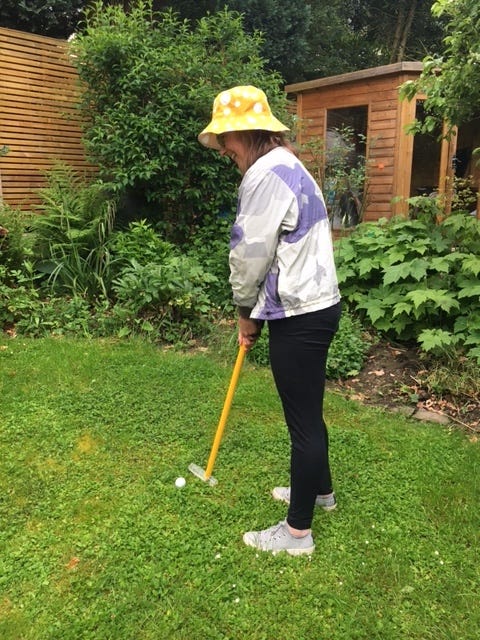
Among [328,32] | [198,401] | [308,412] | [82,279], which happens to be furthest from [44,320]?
[328,32]

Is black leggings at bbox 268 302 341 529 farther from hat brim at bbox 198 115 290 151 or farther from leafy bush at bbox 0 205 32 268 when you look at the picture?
leafy bush at bbox 0 205 32 268

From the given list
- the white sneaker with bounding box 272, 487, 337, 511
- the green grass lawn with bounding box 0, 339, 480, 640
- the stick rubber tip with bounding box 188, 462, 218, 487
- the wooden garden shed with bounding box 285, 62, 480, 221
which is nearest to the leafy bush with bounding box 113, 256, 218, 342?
the green grass lawn with bounding box 0, 339, 480, 640

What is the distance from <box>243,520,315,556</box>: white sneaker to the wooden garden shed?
658 centimetres

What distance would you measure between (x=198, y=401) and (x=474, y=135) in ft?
24.1

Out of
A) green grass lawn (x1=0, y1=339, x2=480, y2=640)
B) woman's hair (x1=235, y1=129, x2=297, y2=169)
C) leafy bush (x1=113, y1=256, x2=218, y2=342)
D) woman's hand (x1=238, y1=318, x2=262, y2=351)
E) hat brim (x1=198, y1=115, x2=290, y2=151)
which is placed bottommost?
green grass lawn (x1=0, y1=339, x2=480, y2=640)

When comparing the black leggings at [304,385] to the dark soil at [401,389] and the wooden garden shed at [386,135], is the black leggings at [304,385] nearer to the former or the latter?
the dark soil at [401,389]

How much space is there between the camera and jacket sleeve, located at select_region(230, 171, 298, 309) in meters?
1.98

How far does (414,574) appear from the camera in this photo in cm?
226

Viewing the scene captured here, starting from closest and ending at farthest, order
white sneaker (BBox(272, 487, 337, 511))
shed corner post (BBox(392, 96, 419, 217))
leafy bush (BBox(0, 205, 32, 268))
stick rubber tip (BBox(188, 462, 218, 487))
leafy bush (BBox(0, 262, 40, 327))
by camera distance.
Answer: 1. white sneaker (BBox(272, 487, 337, 511))
2. stick rubber tip (BBox(188, 462, 218, 487))
3. leafy bush (BBox(0, 262, 40, 327))
4. leafy bush (BBox(0, 205, 32, 268))
5. shed corner post (BBox(392, 96, 419, 217))

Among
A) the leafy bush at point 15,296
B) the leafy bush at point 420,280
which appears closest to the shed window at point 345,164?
the leafy bush at point 420,280

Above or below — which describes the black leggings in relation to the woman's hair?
below

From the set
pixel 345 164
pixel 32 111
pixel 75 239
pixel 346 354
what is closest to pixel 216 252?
pixel 75 239

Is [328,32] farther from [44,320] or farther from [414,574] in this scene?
[414,574]

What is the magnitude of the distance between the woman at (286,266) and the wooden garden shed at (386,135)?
250 inches
